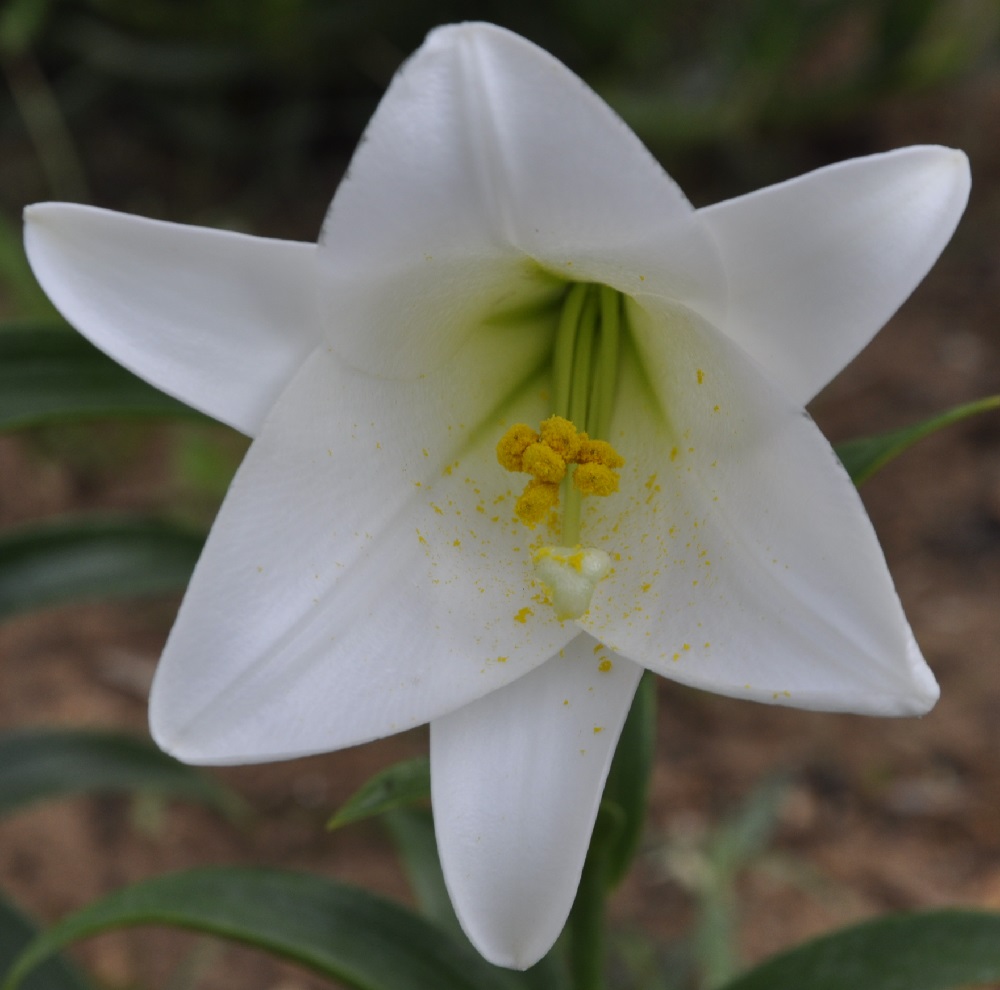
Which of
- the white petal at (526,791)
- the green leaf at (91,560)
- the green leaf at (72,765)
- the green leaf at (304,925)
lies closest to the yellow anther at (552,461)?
the white petal at (526,791)

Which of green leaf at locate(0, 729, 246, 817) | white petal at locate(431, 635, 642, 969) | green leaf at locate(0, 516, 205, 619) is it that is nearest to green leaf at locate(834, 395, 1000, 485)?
white petal at locate(431, 635, 642, 969)

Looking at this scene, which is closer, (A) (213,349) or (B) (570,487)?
(A) (213,349)

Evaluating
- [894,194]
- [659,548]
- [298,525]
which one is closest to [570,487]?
[659,548]

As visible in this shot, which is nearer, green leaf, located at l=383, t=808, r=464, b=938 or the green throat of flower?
the green throat of flower

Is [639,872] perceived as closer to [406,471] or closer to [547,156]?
[406,471]

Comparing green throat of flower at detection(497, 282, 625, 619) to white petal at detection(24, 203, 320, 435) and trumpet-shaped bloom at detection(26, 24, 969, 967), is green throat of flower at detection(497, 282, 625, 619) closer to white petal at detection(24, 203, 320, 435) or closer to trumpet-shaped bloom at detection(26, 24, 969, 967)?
trumpet-shaped bloom at detection(26, 24, 969, 967)

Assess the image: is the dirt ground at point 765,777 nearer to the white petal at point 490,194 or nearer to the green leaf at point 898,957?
the green leaf at point 898,957
